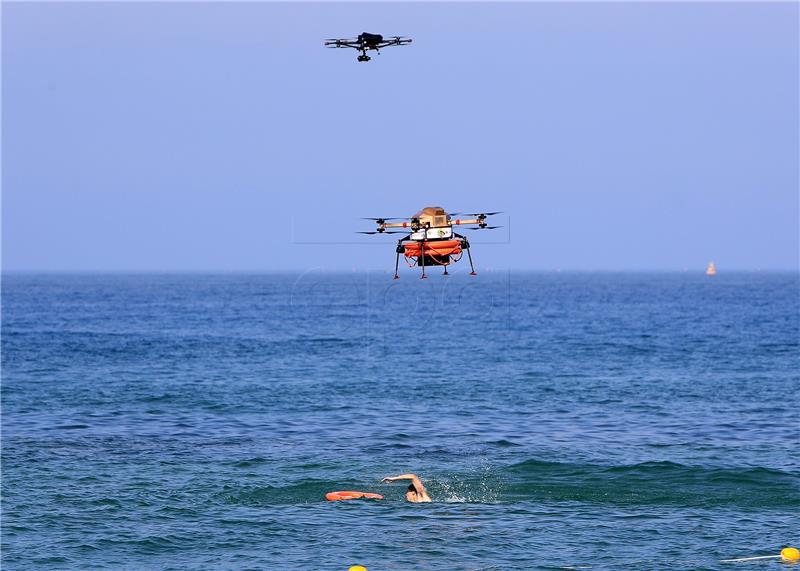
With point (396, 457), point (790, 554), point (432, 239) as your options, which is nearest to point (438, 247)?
point (432, 239)

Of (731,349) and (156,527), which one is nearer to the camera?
(156,527)

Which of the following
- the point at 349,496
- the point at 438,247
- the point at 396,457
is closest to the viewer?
the point at 438,247

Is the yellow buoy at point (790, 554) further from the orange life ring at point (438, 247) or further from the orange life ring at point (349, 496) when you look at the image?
the orange life ring at point (349, 496)

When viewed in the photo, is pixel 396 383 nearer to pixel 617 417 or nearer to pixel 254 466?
pixel 617 417

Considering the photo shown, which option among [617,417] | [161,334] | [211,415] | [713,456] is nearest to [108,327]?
[161,334]

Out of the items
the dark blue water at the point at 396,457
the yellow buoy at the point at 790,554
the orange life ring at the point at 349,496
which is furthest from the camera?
the orange life ring at the point at 349,496

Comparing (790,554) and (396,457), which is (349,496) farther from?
(790,554)

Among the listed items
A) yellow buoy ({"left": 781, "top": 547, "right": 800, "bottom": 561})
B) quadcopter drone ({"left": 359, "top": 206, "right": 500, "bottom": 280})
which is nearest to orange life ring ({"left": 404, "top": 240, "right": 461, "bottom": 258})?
quadcopter drone ({"left": 359, "top": 206, "right": 500, "bottom": 280})

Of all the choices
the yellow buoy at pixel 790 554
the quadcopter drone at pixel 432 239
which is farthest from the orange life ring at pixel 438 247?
the yellow buoy at pixel 790 554
